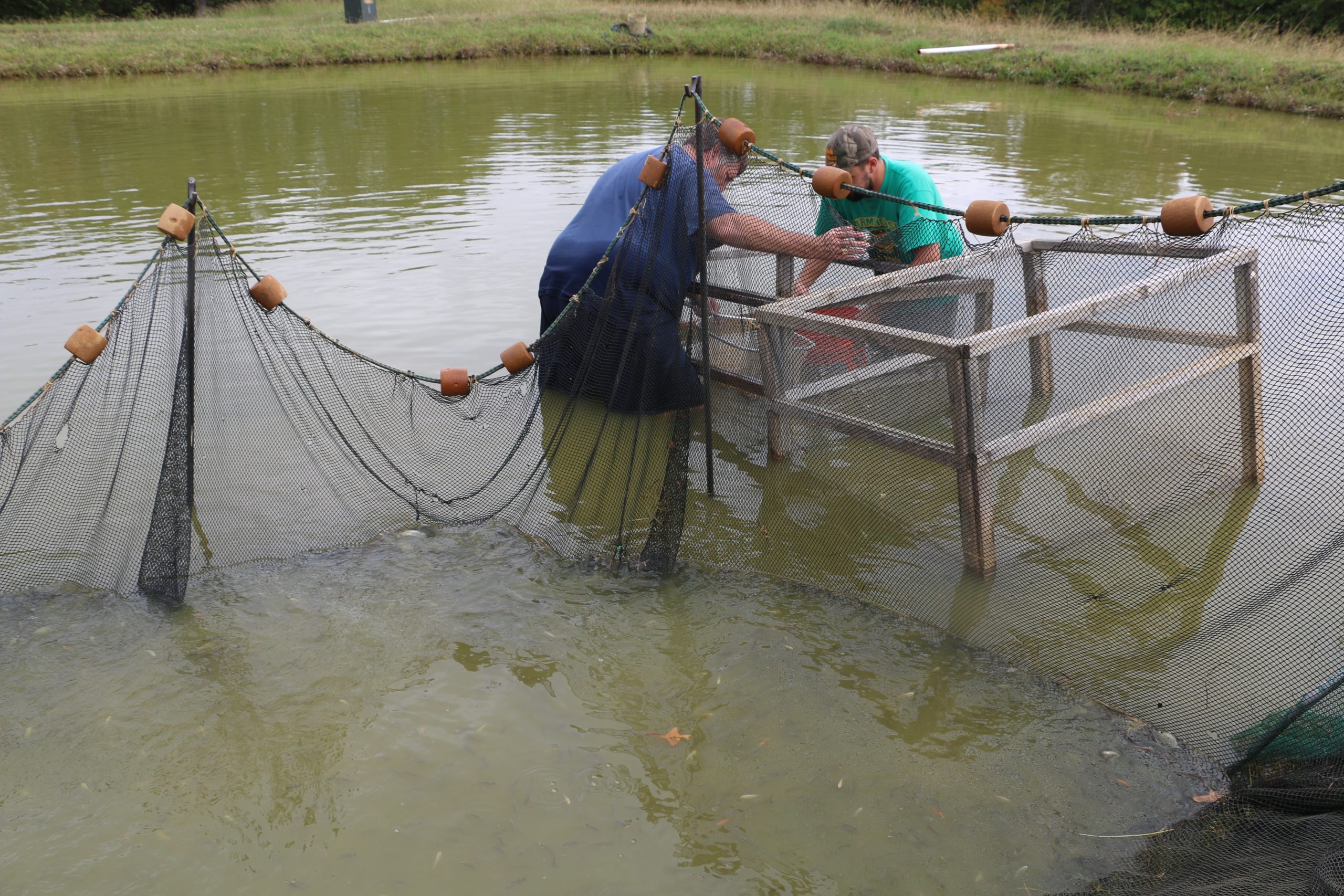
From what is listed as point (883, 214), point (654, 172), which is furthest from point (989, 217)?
point (883, 214)

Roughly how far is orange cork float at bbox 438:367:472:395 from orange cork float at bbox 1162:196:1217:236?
2800 millimetres

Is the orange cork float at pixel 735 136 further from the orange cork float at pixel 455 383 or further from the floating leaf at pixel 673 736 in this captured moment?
the floating leaf at pixel 673 736

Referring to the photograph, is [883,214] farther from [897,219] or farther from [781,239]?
[781,239]

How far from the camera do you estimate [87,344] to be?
3.94 m

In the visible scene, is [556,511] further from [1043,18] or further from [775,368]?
[1043,18]

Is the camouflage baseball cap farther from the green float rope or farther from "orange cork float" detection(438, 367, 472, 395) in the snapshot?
"orange cork float" detection(438, 367, 472, 395)

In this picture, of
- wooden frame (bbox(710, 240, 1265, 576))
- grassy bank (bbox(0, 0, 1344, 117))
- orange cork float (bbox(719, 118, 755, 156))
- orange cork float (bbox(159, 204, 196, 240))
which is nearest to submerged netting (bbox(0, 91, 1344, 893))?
wooden frame (bbox(710, 240, 1265, 576))

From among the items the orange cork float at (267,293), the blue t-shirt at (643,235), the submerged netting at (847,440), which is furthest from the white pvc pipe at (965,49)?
the orange cork float at (267,293)

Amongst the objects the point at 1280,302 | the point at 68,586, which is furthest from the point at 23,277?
the point at 1280,302

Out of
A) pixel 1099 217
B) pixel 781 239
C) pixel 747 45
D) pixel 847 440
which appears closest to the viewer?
pixel 1099 217

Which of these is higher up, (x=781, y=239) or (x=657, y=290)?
(x=781, y=239)

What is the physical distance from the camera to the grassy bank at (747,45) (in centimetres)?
1980

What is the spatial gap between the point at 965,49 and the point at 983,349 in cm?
2301

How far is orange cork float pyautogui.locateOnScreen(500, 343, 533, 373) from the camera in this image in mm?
4520
